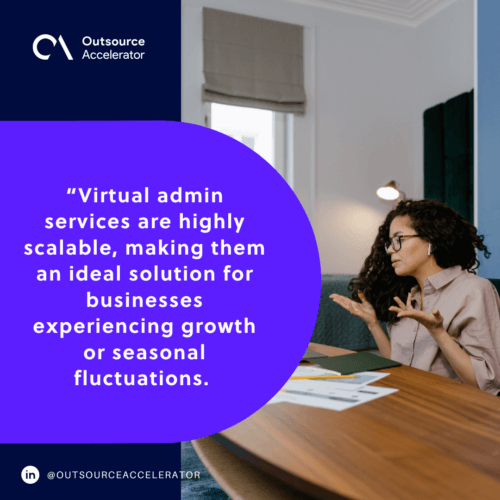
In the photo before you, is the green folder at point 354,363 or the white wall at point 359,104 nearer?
the green folder at point 354,363

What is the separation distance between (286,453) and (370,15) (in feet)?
15.5

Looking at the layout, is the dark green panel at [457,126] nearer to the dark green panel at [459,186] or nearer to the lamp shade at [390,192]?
the dark green panel at [459,186]

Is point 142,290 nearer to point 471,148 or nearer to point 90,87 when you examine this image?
point 90,87

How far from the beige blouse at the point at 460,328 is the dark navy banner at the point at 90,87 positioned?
0.78 meters

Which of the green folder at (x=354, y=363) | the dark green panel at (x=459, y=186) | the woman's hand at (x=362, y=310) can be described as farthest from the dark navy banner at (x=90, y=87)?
the dark green panel at (x=459, y=186)

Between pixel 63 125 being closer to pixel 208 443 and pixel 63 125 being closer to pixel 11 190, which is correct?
pixel 11 190

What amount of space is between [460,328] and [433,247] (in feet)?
0.90

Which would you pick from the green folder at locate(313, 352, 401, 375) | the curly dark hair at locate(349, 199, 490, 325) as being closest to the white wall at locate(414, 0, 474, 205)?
the curly dark hair at locate(349, 199, 490, 325)

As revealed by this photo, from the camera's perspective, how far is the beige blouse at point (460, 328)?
1.19 meters

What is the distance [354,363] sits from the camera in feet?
3.54

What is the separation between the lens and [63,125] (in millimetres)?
944

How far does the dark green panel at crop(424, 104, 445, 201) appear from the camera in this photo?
4.09 metres

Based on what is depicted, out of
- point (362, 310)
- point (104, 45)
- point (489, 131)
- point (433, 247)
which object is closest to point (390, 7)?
point (489, 131)

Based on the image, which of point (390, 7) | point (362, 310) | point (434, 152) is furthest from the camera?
point (390, 7)
